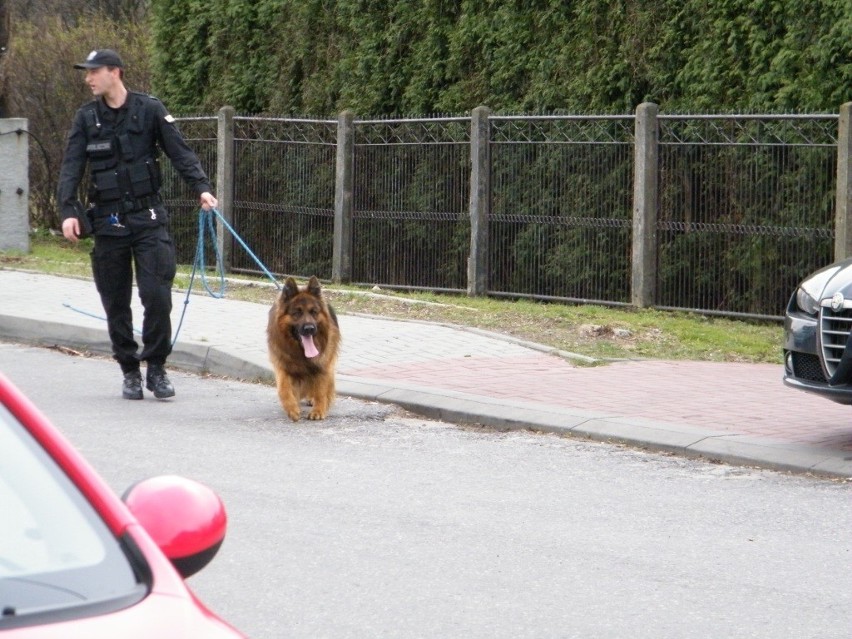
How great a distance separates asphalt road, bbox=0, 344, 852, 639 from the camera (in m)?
5.43

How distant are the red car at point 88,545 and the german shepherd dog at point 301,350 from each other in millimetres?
6542

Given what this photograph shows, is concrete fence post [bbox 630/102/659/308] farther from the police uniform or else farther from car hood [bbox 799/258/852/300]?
car hood [bbox 799/258/852/300]

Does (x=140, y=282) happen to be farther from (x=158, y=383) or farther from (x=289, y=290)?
(x=289, y=290)

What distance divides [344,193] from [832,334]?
400 inches

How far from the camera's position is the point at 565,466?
328 inches

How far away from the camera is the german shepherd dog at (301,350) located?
957 centimetres

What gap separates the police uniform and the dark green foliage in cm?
634

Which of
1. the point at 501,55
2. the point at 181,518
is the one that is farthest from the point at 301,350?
the point at 501,55

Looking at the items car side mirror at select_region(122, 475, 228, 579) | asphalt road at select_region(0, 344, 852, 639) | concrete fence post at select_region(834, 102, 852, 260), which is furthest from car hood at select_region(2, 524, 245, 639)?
concrete fence post at select_region(834, 102, 852, 260)

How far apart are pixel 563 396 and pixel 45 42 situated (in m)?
15.7

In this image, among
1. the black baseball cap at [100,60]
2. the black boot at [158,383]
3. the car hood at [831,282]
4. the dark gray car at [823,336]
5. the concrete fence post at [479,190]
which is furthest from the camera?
the concrete fence post at [479,190]

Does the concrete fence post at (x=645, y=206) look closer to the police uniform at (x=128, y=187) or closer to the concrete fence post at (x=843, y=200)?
the concrete fence post at (x=843, y=200)

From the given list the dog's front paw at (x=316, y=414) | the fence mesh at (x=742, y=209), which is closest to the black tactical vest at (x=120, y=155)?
the dog's front paw at (x=316, y=414)

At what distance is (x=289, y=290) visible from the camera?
966 centimetres
